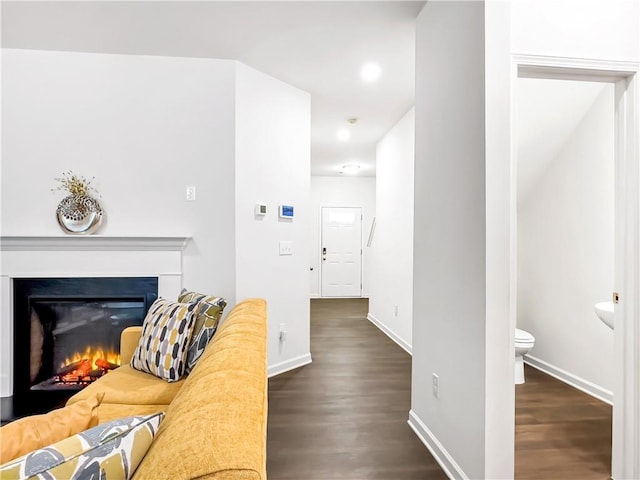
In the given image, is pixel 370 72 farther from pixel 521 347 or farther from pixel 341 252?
pixel 341 252

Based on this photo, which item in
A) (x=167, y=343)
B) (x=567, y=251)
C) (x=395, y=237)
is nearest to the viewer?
(x=167, y=343)

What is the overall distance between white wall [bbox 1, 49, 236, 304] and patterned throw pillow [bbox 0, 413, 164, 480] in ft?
7.49

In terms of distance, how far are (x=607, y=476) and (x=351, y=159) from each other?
541 centimetres

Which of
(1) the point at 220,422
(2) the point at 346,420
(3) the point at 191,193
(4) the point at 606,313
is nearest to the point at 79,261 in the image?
Result: (3) the point at 191,193

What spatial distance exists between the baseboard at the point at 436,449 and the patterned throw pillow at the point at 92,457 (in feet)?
5.23

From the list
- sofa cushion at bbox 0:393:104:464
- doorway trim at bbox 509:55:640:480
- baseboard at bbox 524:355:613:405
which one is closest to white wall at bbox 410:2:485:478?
doorway trim at bbox 509:55:640:480

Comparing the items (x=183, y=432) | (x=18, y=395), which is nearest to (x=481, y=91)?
(x=183, y=432)

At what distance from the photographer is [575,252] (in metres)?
2.98

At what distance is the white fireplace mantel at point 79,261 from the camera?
2.76 m

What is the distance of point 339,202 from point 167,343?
6.24 meters

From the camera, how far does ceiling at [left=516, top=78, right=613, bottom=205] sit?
279 centimetres

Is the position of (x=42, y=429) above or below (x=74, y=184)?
below

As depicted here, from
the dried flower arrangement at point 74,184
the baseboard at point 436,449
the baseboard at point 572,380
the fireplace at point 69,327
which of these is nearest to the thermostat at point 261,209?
the fireplace at point 69,327

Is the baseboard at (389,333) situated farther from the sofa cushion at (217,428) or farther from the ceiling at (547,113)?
the sofa cushion at (217,428)
